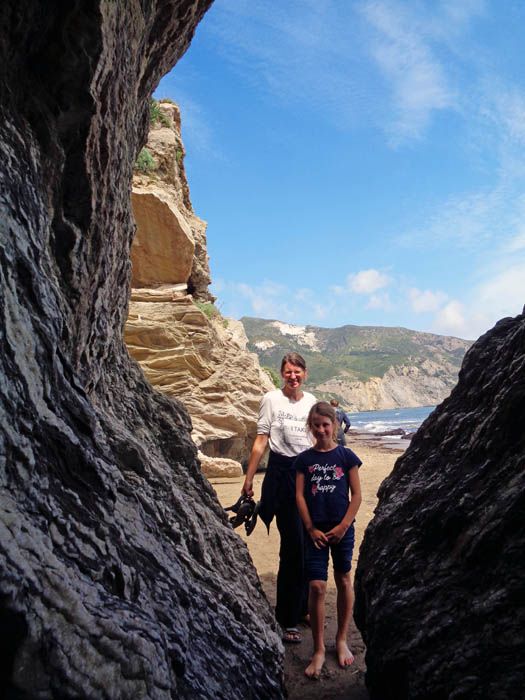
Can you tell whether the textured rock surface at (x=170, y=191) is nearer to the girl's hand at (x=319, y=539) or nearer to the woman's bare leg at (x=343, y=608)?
the girl's hand at (x=319, y=539)

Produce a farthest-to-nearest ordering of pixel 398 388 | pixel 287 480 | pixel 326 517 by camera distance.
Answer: pixel 398 388, pixel 287 480, pixel 326 517

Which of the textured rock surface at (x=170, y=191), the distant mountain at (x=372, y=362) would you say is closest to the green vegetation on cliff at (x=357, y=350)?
the distant mountain at (x=372, y=362)

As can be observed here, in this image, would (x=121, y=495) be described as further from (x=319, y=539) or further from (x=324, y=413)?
(x=324, y=413)

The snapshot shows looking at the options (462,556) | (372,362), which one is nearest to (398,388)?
(372,362)

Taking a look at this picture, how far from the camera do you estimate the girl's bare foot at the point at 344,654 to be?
9.91 feet

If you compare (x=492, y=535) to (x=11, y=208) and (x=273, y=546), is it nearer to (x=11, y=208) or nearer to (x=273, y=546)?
(x=11, y=208)

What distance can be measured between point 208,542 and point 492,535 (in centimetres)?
162

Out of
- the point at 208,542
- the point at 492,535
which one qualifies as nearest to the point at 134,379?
the point at 208,542

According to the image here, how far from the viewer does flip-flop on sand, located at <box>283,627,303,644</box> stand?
11.1 ft

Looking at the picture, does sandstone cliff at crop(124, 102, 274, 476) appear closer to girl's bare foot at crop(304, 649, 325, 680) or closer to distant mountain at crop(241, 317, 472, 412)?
girl's bare foot at crop(304, 649, 325, 680)

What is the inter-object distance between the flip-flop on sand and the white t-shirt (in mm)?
1286

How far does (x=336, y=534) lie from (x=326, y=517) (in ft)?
0.45

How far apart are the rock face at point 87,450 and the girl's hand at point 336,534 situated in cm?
63

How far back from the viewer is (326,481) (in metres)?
3.20
